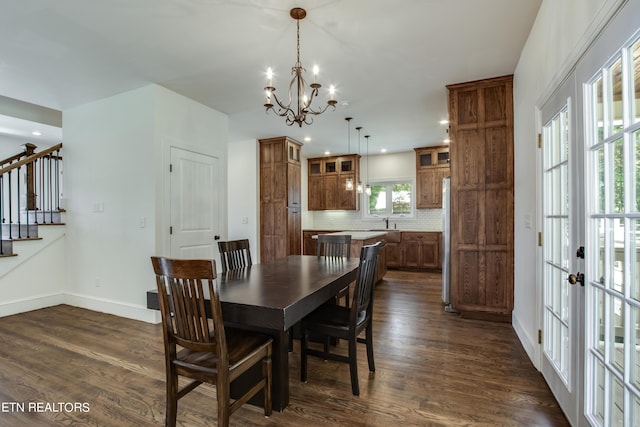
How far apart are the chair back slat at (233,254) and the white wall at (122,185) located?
49.6 inches

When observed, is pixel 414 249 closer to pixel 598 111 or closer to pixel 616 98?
pixel 598 111

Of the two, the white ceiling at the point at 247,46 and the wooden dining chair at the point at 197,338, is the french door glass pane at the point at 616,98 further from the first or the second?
the wooden dining chair at the point at 197,338

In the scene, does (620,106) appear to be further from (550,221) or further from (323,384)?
(323,384)

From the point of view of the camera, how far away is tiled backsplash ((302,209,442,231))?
281 inches

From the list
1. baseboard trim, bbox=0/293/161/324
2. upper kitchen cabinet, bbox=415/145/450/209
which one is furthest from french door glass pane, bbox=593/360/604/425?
→ upper kitchen cabinet, bbox=415/145/450/209

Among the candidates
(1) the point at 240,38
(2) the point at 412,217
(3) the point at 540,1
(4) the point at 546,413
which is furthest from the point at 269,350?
(2) the point at 412,217

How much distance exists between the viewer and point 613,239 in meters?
1.34

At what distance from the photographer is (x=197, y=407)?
1948mm

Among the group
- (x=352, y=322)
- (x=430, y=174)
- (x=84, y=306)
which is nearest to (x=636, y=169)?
(x=352, y=322)

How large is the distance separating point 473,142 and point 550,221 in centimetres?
168

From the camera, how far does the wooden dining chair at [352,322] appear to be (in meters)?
2.07

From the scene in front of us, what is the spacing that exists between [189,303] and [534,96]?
299 centimetres

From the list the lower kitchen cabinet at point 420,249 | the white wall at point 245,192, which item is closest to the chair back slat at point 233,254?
the white wall at point 245,192

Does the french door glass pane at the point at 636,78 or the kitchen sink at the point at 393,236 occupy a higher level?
the french door glass pane at the point at 636,78
